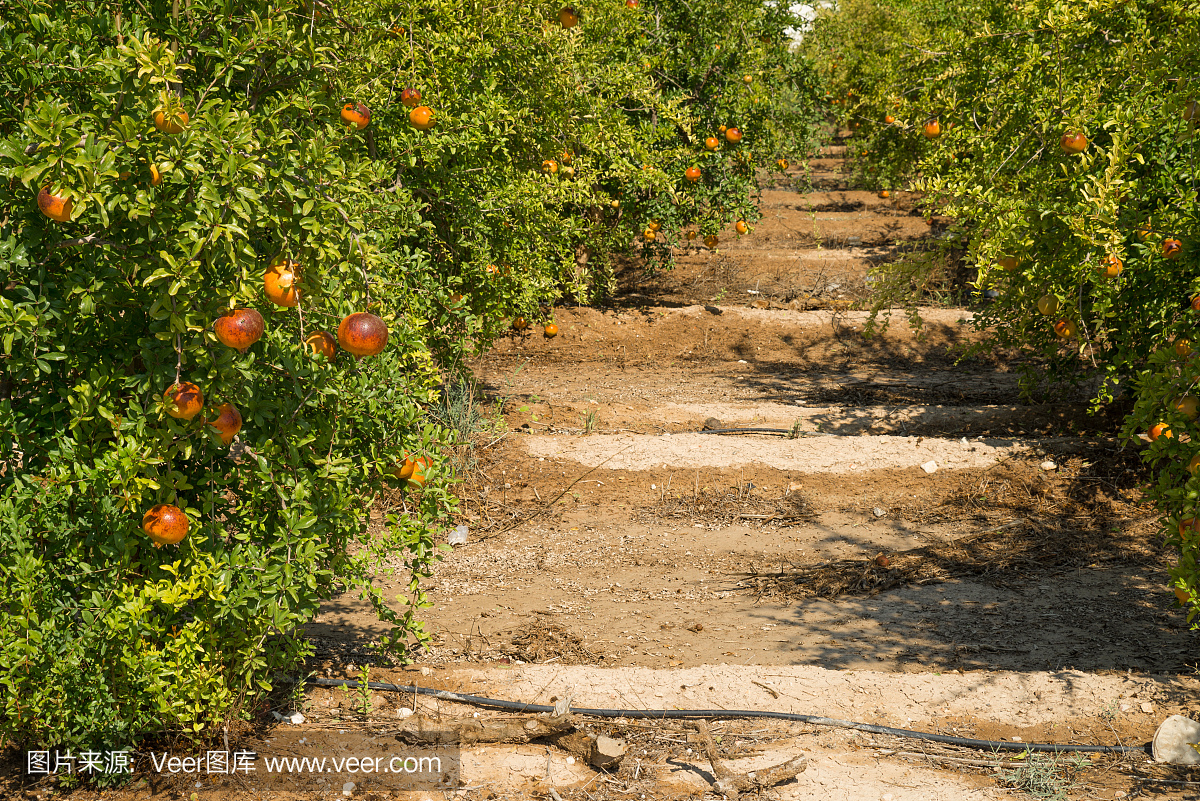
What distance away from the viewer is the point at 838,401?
25.0 feet

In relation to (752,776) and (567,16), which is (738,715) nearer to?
(752,776)

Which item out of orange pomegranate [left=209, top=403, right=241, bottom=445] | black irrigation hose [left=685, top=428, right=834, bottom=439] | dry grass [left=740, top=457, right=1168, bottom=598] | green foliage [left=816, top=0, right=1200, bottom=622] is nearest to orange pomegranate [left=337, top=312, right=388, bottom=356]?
orange pomegranate [left=209, top=403, right=241, bottom=445]

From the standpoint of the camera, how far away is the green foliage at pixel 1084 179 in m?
4.74

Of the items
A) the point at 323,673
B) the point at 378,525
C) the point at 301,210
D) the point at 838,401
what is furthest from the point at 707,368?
the point at 301,210

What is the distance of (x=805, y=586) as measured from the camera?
4672 mm

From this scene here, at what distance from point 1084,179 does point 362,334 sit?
444 cm

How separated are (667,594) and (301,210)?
3030mm

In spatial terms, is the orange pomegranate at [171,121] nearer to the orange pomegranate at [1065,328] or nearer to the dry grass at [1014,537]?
the dry grass at [1014,537]

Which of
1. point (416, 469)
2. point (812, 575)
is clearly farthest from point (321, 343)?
point (812, 575)

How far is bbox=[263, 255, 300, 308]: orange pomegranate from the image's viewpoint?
2295 millimetres

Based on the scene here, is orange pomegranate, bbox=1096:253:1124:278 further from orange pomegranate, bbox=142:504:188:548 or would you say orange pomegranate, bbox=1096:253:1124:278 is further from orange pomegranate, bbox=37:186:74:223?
orange pomegranate, bbox=37:186:74:223

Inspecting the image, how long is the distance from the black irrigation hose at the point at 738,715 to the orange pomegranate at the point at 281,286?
5.64ft

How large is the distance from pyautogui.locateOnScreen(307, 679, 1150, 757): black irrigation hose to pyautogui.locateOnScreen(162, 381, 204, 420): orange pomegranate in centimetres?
151

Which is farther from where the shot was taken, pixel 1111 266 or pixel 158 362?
pixel 1111 266
